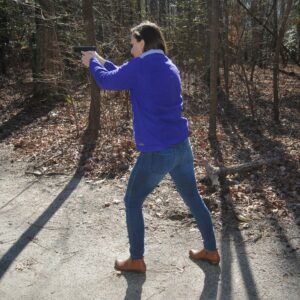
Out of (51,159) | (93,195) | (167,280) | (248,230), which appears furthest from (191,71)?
(167,280)

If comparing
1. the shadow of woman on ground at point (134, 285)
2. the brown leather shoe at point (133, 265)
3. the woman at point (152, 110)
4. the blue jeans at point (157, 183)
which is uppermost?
the woman at point (152, 110)

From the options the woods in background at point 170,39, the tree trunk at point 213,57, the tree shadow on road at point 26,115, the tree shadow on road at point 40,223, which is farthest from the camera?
the tree shadow on road at point 26,115

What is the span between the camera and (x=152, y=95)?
320 cm

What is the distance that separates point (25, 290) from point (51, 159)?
402cm

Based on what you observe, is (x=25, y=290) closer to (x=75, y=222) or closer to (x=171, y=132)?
(x=75, y=222)

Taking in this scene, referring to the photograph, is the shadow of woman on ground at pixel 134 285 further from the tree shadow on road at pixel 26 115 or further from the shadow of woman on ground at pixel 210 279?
the tree shadow on road at pixel 26 115

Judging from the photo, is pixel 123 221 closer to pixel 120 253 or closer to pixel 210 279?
pixel 120 253

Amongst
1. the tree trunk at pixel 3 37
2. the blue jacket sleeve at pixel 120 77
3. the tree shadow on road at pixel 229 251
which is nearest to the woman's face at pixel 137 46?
the blue jacket sleeve at pixel 120 77

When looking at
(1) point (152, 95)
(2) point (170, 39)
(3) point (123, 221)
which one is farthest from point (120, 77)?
(2) point (170, 39)

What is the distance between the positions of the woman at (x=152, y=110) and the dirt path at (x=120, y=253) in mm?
646

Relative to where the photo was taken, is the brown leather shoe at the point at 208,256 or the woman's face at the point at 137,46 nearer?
the woman's face at the point at 137,46

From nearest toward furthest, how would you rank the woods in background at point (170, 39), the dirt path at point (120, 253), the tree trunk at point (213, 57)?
the dirt path at point (120, 253)
the tree trunk at point (213, 57)
the woods in background at point (170, 39)

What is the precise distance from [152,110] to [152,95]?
4.4 inches

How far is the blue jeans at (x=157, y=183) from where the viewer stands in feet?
10.9
